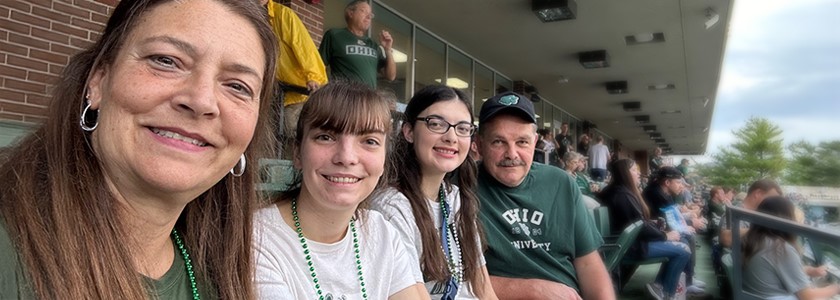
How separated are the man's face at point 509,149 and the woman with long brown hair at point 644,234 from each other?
2.81 m

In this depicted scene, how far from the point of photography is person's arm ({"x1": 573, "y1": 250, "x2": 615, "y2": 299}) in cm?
196

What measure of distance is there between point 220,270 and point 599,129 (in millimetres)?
21131

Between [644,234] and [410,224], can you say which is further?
[644,234]

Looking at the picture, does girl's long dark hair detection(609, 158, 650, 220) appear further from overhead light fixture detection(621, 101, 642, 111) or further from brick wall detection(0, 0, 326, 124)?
overhead light fixture detection(621, 101, 642, 111)

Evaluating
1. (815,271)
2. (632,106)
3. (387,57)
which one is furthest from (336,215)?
(632,106)

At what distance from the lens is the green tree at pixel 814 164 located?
3.19 metres

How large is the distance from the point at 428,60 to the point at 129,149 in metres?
7.74

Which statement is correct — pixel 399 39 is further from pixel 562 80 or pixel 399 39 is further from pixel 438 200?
pixel 438 200

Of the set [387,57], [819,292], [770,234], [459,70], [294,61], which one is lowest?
[819,292]

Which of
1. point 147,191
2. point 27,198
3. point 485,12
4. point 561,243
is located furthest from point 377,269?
point 485,12

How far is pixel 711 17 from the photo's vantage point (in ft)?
23.8

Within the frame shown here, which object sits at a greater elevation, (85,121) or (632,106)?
(632,106)

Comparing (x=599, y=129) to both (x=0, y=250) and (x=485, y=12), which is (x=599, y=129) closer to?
(x=485, y=12)

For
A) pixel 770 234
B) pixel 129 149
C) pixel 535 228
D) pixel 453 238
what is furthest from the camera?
pixel 770 234
